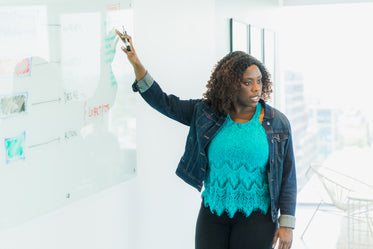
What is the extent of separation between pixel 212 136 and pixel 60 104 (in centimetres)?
66

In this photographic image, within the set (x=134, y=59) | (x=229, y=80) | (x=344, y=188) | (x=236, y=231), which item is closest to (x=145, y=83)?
(x=134, y=59)

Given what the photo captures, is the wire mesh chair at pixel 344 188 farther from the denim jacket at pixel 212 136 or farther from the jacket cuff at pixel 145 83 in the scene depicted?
the jacket cuff at pixel 145 83

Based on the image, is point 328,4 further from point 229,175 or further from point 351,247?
point 229,175

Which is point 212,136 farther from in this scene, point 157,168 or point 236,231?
point 157,168

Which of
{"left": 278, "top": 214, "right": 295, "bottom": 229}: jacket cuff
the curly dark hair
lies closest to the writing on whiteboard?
the curly dark hair

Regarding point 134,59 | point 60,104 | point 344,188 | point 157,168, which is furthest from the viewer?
point 344,188

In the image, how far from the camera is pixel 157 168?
2947mm

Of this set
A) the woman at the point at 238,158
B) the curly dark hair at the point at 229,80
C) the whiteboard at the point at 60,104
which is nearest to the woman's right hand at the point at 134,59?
the woman at the point at 238,158

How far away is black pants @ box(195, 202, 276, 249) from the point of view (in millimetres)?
2230

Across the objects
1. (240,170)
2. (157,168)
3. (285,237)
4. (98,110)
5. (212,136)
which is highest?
(98,110)

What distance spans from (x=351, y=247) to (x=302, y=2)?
8.80 feet

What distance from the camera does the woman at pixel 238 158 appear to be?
7.34 ft

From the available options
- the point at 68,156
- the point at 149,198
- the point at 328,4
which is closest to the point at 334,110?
the point at 328,4

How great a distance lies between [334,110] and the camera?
620 cm
